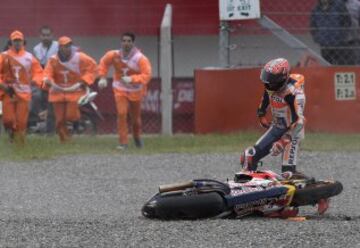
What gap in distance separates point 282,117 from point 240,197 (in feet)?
5.72

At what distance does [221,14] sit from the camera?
17.1m

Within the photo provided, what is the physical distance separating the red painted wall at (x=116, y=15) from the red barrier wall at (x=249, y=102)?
262cm

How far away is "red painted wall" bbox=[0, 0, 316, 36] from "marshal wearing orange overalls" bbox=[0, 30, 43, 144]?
3.27m

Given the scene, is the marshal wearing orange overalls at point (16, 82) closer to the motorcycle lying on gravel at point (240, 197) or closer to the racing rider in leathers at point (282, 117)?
the racing rider in leathers at point (282, 117)

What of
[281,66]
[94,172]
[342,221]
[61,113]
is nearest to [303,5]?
[61,113]

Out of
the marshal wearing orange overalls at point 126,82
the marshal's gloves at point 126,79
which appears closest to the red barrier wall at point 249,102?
the marshal wearing orange overalls at point 126,82

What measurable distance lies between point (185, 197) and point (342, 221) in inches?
55.1

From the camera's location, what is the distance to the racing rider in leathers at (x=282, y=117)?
1076cm

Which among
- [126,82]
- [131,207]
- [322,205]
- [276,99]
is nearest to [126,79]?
[126,82]

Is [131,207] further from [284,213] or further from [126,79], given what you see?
[126,79]

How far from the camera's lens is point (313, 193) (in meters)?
9.83


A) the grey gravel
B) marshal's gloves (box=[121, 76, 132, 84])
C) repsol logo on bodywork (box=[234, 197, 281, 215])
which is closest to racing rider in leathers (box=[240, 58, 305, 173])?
the grey gravel

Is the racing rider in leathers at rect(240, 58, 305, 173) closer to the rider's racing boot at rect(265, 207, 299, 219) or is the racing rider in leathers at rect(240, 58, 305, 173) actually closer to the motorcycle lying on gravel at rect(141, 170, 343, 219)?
the motorcycle lying on gravel at rect(141, 170, 343, 219)

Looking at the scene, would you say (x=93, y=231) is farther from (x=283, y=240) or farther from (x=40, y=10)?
(x=40, y=10)
